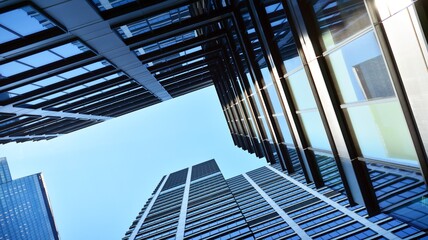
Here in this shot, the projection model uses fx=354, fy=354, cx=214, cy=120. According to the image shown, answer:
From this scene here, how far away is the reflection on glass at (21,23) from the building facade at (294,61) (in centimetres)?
4

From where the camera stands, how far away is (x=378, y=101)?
28.1 feet

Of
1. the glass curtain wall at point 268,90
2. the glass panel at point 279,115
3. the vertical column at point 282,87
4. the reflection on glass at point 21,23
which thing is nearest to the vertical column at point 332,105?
the vertical column at point 282,87

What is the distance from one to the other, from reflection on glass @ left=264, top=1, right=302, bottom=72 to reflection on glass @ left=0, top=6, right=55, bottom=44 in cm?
833

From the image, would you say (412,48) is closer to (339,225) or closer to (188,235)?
(339,225)

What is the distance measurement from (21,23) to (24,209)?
205 metres

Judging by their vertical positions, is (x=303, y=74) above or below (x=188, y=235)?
above

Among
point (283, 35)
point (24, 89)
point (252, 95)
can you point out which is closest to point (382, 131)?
point (283, 35)

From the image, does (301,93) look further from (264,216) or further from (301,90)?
(264,216)

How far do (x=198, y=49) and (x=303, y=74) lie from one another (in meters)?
16.5

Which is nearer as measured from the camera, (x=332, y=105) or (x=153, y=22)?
(x=332, y=105)

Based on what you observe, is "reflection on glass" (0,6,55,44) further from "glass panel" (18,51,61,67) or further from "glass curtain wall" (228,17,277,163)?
"glass curtain wall" (228,17,277,163)

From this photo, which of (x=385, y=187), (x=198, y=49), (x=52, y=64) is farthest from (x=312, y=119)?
(x=198, y=49)

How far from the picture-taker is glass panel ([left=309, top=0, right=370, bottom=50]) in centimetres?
805

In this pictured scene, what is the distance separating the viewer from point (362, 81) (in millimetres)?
9031
